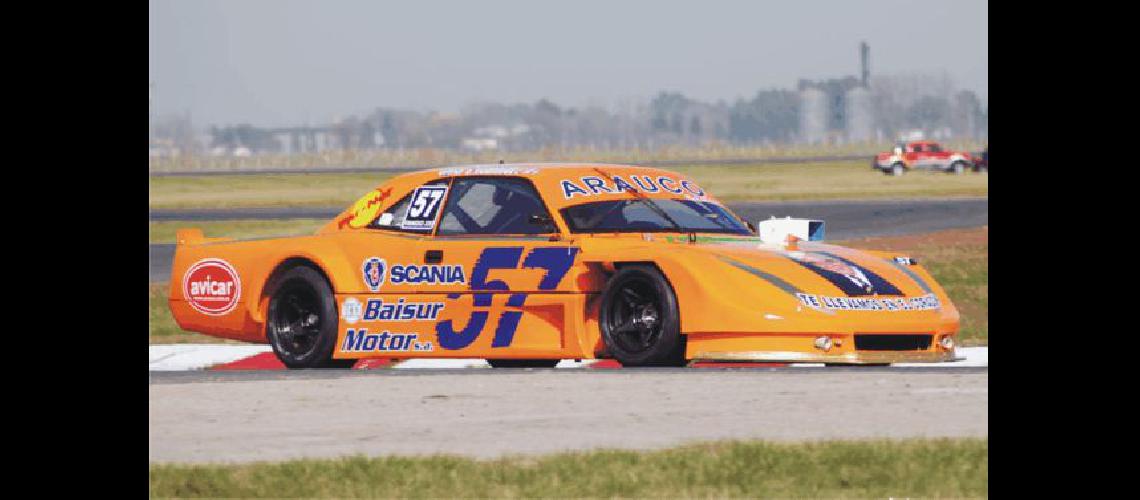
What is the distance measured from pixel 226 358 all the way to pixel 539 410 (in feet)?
18.5

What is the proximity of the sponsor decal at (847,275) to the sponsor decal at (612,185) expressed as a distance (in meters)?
1.31

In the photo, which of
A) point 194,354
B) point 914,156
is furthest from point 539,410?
Result: point 914,156

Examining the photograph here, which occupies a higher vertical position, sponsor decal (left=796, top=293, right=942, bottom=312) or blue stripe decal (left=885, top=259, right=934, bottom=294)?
blue stripe decal (left=885, top=259, right=934, bottom=294)

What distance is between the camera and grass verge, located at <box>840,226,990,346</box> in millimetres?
18312

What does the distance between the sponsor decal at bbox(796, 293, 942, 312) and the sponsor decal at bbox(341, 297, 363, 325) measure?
118 inches

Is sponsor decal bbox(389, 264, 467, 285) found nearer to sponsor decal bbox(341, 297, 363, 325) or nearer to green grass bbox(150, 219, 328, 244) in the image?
sponsor decal bbox(341, 297, 363, 325)

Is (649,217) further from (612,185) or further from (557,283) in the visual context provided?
(557,283)

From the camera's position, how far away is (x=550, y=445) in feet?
27.3

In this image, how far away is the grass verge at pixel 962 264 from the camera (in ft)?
60.1

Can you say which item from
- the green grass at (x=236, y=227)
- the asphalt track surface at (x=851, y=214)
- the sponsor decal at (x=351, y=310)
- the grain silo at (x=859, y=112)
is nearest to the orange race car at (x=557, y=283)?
the sponsor decal at (x=351, y=310)

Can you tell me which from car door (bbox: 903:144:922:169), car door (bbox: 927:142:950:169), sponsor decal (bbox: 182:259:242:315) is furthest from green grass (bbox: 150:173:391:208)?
sponsor decal (bbox: 182:259:242:315)

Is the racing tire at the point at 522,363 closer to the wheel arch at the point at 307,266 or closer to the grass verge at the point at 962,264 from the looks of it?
the wheel arch at the point at 307,266
